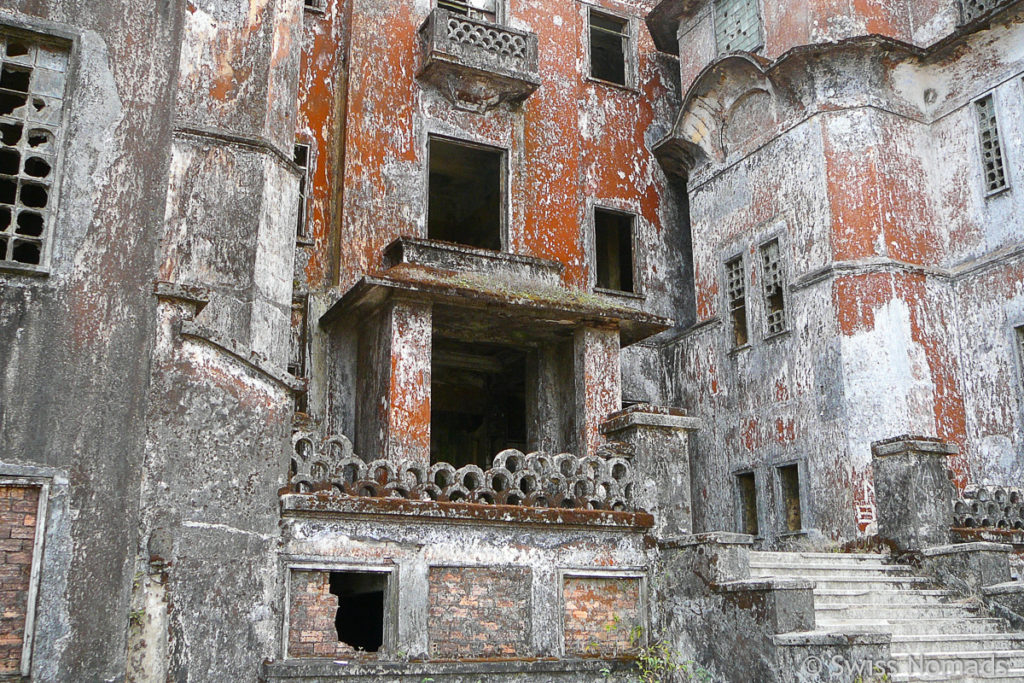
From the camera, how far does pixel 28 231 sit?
30.6 feet

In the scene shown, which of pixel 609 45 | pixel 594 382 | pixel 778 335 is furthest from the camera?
pixel 609 45

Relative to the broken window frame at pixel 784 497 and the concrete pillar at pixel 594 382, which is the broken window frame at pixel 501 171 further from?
the broken window frame at pixel 784 497

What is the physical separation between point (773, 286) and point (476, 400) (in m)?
5.72

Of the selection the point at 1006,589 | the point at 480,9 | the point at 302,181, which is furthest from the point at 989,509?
the point at 480,9

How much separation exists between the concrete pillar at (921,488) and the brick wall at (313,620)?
6.90 metres

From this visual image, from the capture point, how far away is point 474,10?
680 inches

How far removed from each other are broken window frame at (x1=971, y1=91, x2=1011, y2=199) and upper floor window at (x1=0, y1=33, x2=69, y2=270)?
12725 millimetres

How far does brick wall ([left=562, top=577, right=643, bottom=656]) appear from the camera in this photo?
9.72 m

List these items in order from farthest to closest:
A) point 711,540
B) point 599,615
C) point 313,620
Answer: point 599,615, point 711,540, point 313,620

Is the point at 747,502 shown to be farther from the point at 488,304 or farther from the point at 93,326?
the point at 93,326

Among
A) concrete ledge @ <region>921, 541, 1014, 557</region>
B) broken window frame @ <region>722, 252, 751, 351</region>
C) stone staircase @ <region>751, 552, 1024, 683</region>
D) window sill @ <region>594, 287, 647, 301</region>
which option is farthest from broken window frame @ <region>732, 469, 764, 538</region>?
concrete ledge @ <region>921, 541, 1014, 557</region>

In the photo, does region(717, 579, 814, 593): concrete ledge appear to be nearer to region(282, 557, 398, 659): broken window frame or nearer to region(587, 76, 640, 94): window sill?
region(282, 557, 398, 659): broken window frame

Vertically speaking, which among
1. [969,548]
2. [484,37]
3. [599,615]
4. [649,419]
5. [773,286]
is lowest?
[599,615]

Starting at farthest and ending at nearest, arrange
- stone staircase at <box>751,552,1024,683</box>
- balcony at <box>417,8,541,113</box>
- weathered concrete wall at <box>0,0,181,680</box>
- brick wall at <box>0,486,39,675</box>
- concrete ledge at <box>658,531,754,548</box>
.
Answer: balcony at <box>417,8,541,113</box>
concrete ledge at <box>658,531,754,548</box>
stone staircase at <box>751,552,1024,683</box>
weathered concrete wall at <box>0,0,181,680</box>
brick wall at <box>0,486,39,675</box>
